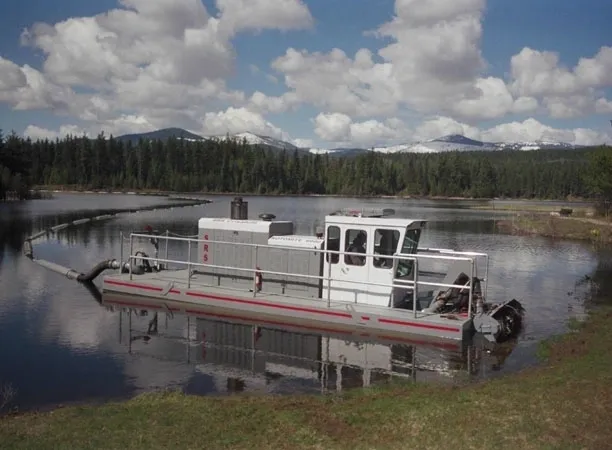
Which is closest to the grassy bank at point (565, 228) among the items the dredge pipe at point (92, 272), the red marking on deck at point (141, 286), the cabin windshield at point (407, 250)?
the cabin windshield at point (407, 250)

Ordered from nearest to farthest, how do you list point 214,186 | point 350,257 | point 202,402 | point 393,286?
point 202,402
point 393,286
point 350,257
point 214,186

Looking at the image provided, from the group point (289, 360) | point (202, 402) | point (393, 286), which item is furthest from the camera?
point (393, 286)

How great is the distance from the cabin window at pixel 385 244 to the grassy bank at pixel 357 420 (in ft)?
22.1

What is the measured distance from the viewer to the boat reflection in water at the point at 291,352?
14.4 meters

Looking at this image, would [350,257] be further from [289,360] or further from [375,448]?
[375,448]

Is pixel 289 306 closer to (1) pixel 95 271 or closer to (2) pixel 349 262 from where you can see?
(2) pixel 349 262

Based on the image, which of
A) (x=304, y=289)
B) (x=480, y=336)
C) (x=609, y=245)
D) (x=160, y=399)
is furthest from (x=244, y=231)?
(x=609, y=245)

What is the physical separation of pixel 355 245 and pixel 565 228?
48.3 meters

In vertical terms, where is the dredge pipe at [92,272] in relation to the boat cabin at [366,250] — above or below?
below

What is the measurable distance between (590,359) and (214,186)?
168 meters

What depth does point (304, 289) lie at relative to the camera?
20344mm

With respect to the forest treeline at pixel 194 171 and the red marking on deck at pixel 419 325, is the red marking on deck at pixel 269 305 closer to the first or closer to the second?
the red marking on deck at pixel 419 325

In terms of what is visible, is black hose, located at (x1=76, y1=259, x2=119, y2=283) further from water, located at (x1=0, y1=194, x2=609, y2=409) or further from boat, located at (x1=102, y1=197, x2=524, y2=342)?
boat, located at (x1=102, y1=197, x2=524, y2=342)

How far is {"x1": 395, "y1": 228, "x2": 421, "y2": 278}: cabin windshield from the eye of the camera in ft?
61.8
